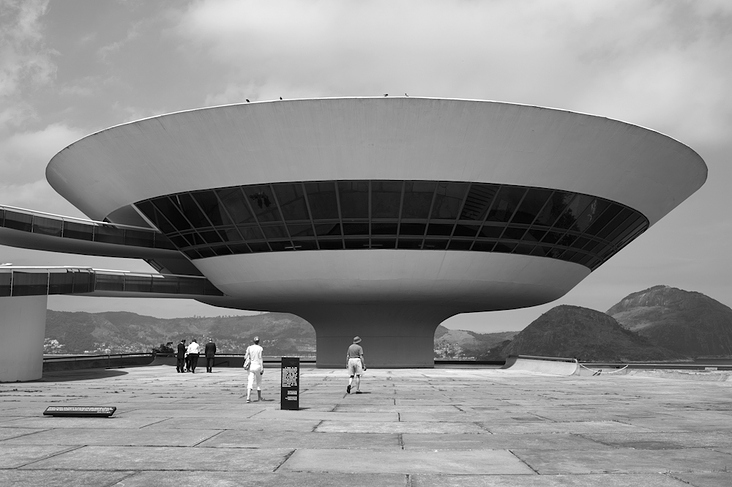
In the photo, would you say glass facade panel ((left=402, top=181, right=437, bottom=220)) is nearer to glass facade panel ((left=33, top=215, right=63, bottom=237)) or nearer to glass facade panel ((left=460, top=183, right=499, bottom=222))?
glass facade panel ((left=460, top=183, right=499, bottom=222))

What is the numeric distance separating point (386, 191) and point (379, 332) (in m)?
12.1

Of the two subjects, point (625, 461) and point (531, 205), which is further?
point (531, 205)

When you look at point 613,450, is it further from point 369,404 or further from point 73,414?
point 73,414

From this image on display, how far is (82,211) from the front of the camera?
45.8m

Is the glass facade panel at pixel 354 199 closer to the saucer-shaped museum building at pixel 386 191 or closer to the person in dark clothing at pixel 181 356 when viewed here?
the saucer-shaped museum building at pixel 386 191

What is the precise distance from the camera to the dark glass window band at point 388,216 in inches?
1284

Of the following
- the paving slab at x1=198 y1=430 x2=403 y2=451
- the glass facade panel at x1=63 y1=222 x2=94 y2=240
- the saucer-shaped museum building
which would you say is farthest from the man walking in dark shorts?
the glass facade panel at x1=63 y1=222 x2=94 y2=240

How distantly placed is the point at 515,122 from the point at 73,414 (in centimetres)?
2360

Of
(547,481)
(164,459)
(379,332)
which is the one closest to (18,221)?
(379,332)

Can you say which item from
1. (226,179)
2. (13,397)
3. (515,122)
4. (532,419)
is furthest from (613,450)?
(226,179)

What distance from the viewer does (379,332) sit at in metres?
41.6

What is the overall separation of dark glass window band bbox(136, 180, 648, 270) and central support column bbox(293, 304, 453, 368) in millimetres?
7353

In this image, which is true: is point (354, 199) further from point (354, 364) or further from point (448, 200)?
point (354, 364)

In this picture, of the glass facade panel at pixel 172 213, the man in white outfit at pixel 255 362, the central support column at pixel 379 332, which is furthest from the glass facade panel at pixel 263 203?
the man in white outfit at pixel 255 362
